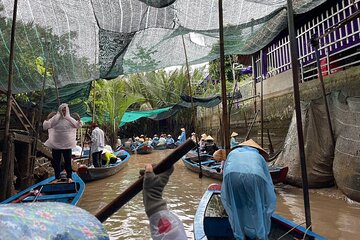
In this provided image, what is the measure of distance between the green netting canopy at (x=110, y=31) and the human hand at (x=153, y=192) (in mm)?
3324

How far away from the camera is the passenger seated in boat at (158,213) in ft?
4.44

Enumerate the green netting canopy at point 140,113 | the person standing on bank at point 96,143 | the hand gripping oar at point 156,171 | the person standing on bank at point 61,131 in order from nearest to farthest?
the hand gripping oar at point 156,171
the person standing on bank at point 61,131
the person standing on bank at point 96,143
the green netting canopy at point 140,113

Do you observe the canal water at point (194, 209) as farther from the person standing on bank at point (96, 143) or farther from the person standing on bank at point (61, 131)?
the person standing on bank at point (61, 131)

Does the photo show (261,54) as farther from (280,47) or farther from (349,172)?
(349,172)

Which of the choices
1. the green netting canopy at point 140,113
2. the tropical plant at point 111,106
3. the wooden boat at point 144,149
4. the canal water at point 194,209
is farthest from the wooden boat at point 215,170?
the tropical plant at point 111,106

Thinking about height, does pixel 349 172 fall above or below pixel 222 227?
above

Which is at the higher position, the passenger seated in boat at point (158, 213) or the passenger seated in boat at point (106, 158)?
the passenger seated in boat at point (158, 213)

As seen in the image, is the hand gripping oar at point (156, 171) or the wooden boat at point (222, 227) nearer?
the hand gripping oar at point (156, 171)

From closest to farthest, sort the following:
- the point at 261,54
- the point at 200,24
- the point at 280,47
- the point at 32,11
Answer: the point at 32,11 → the point at 200,24 → the point at 280,47 → the point at 261,54

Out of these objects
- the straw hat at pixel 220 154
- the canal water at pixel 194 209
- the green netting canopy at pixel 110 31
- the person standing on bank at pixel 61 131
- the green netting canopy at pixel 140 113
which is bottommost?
the canal water at pixel 194 209

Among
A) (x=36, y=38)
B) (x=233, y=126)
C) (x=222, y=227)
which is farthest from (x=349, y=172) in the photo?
(x=233, y=126)

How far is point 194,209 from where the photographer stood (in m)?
5.47

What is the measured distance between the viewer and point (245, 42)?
6.25 meters

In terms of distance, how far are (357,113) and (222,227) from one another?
324cm
